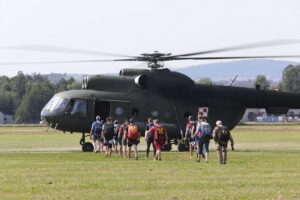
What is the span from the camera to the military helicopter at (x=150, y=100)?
42969 mm

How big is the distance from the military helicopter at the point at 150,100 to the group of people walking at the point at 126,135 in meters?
2.18

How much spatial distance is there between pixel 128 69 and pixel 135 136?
32.2ft

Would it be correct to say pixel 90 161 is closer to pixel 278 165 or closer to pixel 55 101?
pixel 278 165

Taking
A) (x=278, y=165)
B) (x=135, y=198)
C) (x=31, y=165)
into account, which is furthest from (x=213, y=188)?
(x=31, y=165)

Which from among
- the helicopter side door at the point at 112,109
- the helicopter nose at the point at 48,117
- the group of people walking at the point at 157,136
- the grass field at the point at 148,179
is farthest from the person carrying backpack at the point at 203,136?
the helicopter nose at the point at 48,117

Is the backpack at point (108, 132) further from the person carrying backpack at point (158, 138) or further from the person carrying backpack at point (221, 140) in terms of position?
the person carrying backpack at point (221, 140)

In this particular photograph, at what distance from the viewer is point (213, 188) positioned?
22.6 metres

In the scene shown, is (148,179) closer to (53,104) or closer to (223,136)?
(223,136)

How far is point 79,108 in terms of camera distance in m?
42.9

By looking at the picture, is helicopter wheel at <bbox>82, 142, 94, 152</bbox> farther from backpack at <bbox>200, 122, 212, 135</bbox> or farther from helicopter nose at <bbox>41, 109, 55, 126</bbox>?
backpack at <bbox>200, 122, 212, 135</bbox>

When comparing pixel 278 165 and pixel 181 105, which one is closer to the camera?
pixel 278 165

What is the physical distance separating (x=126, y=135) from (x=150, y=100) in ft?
26.4

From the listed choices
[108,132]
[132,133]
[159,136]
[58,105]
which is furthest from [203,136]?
[58,105]

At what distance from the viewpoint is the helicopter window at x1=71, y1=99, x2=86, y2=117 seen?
42.8m
